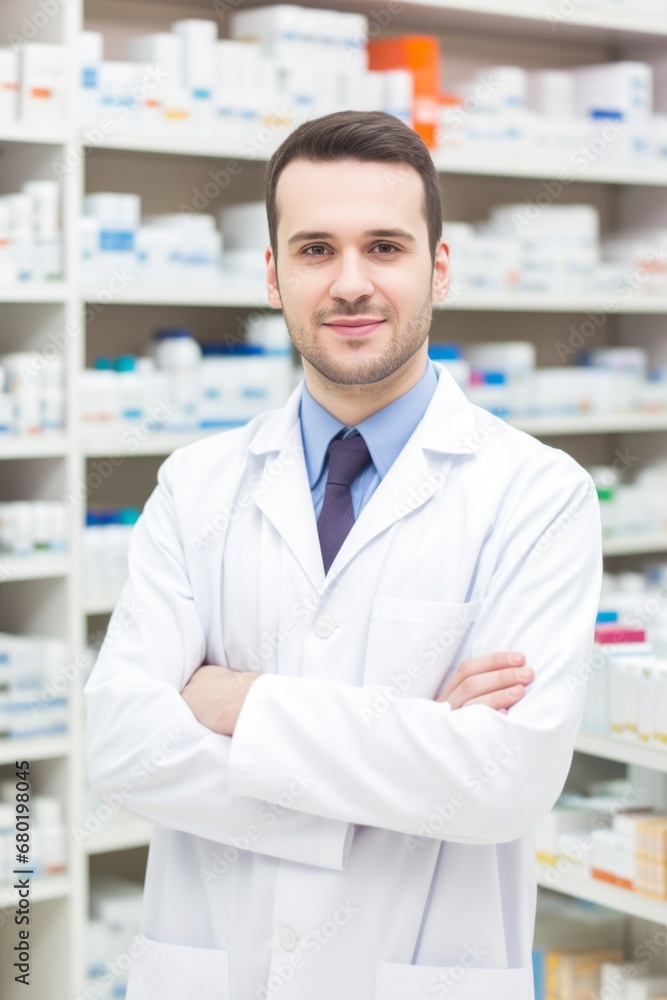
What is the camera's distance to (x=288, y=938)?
57.0 inches

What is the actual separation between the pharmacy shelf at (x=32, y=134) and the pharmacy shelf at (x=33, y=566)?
937mm

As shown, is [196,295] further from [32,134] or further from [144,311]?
[32,134]

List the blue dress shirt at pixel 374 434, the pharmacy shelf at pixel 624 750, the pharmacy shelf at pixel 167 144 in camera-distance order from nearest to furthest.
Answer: the blue dress shirt at pixel 374 434 → the pharmacy shelf at pixel 624 750 → the pharmacy shelf at pixel 167 144

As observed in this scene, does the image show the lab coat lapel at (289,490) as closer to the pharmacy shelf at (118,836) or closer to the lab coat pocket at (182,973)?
the lab coat pocket at (182,973)

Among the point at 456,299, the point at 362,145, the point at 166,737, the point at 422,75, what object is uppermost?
the point at 422,75

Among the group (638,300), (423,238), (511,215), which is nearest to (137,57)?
(511,215)

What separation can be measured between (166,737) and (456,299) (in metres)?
2.22

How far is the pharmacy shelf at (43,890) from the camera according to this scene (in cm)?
299

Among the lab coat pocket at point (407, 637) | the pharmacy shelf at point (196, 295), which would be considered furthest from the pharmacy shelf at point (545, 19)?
the lab coat pocket at point (407, 637)

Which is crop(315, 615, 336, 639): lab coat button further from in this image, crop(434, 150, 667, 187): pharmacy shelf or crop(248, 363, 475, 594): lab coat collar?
crop(434, 150, 667, 187): pharmacy shelf

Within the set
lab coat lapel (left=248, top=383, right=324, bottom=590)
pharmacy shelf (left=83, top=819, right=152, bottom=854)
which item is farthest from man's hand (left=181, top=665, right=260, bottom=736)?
pharmacy shelf (left=83, top=819, right=152, bottom=854)

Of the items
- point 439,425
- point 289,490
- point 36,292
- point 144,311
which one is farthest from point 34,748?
point 439,425

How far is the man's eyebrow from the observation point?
1.51m

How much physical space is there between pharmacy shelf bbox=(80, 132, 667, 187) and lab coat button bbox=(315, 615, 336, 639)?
187 centimetres
